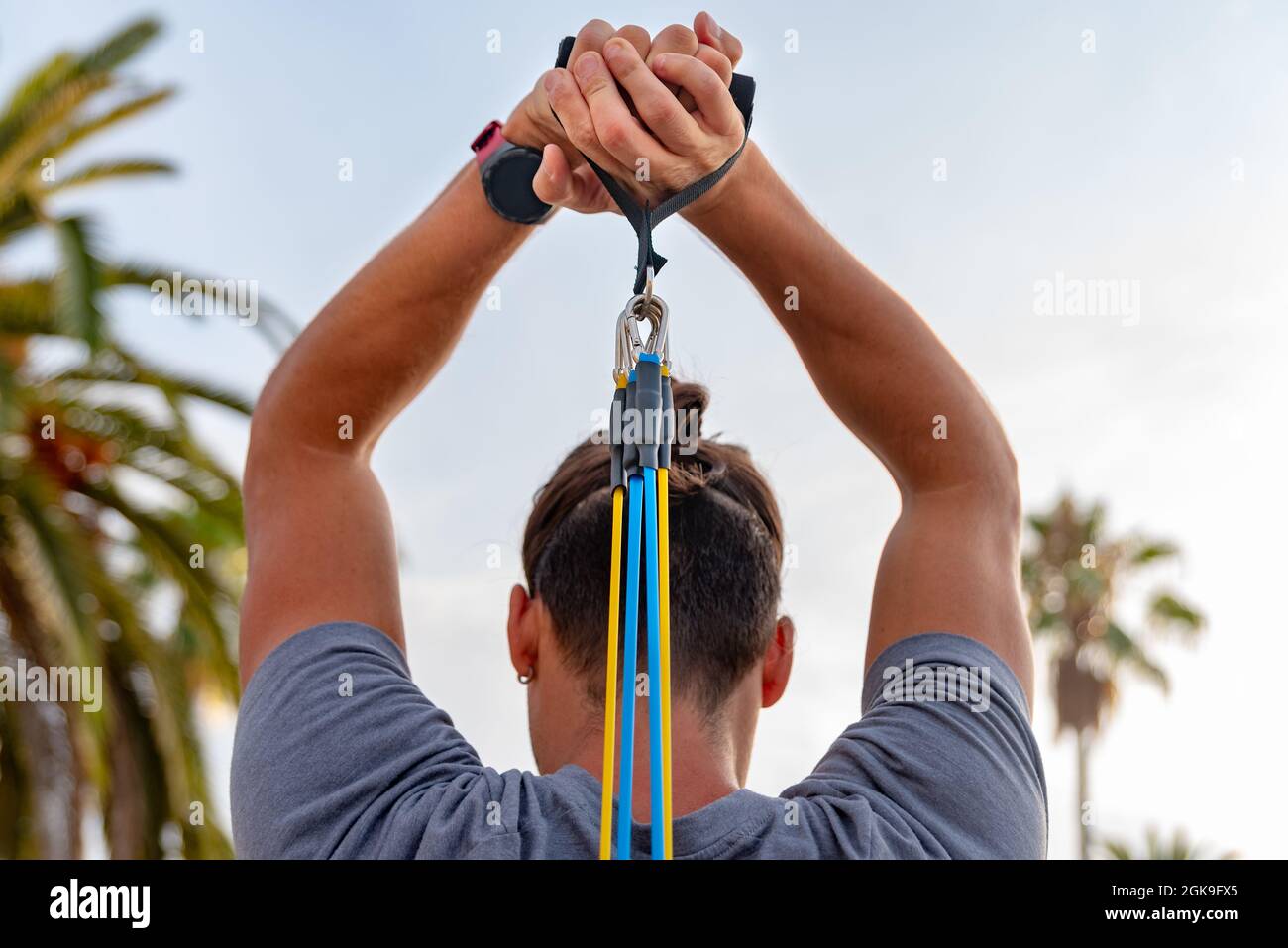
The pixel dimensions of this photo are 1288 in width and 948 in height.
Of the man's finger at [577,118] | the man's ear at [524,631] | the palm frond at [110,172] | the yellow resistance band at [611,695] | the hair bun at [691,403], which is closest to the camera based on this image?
the yellow resistance band at [611,695]

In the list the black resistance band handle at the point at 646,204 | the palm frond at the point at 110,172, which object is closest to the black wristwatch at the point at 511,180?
the black resistance band handle at the point at 646,204

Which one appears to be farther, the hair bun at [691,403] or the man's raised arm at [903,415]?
the hair bun at [691,403]

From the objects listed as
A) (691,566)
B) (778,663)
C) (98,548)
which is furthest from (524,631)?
(98,548)

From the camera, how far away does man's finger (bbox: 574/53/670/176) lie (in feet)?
5.60

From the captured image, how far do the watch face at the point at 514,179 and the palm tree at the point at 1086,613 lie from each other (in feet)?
65.7

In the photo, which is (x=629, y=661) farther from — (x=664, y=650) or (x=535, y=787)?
(x=535, y=787)

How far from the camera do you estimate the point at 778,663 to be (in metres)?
2.11

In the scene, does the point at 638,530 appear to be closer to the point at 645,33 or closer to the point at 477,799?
the point at 477,799

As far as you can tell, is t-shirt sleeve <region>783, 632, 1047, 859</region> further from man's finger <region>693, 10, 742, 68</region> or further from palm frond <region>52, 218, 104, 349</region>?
palm frond <region>52, 218, 104, 349</region>

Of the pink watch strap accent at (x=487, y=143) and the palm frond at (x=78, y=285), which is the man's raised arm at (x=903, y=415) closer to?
the pink watch strap accent at (x=487, y=143)

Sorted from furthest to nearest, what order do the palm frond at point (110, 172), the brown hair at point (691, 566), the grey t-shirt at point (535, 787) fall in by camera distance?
the palm frond at point (110, 172), the brown hair at point (691, 566), the grey t-shirt at point (535, 787)

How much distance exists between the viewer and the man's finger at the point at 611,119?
5.60 ft

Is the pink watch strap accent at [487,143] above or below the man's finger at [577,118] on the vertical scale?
above
